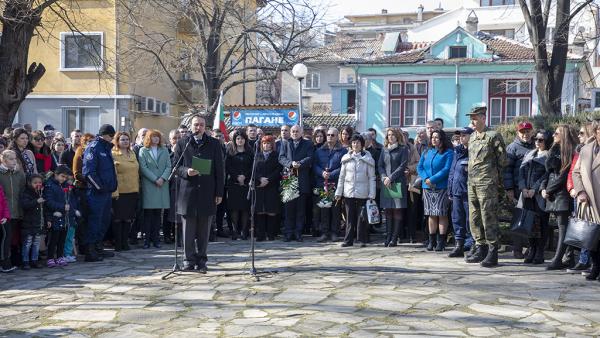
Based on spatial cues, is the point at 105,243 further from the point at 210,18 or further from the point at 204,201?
the point at 210,18

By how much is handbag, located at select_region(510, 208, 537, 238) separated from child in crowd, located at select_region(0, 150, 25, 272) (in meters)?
6.85

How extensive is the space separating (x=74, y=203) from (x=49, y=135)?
9.90ft

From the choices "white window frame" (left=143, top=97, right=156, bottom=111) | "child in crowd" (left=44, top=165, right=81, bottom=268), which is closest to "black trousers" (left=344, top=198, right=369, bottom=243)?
"child in crowd" (left=44, top=165, right=81, bottom=268)

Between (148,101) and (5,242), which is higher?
(148,101)

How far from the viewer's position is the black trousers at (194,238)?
9961mm

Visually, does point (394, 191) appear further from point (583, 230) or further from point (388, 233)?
point (583, 230)

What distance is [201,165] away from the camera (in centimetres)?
989

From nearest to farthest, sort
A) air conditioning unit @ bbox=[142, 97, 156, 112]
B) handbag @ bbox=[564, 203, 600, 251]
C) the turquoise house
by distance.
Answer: handbag @ bbox=[564, 203, 600, 251]
air conditioning unit @ bbox=[142, 97, 156, 112]
the turquoise house

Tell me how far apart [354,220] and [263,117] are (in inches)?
560

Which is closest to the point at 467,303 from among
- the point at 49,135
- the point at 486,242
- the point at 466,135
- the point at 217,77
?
the point at 486,242

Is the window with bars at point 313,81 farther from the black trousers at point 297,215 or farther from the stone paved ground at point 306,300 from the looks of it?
the stone paved ground at point 306,300

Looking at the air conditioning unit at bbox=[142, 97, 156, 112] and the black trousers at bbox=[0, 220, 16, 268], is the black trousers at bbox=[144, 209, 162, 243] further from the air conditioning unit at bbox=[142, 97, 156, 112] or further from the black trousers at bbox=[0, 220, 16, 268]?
the air conditioning unit at bbox=[142, 97, 156, 112]

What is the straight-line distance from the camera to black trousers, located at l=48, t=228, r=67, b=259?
10750 millimetres

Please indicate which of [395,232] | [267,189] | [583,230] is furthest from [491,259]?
[267,189]
